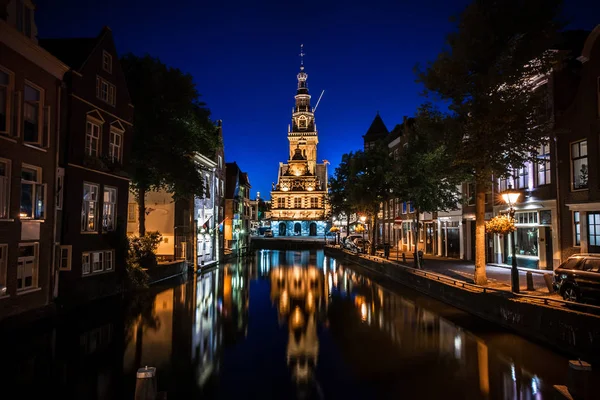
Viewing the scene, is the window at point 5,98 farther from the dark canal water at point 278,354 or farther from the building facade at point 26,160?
the dark canal water at point 278,354

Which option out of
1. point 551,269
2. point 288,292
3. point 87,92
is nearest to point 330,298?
point 288,292

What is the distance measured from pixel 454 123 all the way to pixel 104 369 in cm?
1664

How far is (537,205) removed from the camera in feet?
80.1

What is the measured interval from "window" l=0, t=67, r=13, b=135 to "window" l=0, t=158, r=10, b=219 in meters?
1.14

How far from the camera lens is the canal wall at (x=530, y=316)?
11023mm

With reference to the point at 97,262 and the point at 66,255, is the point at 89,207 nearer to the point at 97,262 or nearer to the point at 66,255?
the point at 97,262

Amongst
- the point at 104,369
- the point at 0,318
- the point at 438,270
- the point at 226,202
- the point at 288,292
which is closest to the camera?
the point at 104,369

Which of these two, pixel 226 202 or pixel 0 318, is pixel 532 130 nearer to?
pixel 0 318

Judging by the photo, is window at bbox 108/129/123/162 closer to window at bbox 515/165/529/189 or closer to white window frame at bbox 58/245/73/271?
white window frame at bbox 58/245/73/271

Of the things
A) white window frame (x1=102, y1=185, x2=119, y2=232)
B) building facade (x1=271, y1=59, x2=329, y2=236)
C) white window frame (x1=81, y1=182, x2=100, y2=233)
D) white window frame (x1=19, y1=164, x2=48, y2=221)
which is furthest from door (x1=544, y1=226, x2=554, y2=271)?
building facade (x1=271, y1=59, x2=329, y2=236)

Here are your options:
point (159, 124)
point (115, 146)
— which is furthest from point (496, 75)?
point (159, 124)

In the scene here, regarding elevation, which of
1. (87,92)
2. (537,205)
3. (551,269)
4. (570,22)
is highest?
(570,22)

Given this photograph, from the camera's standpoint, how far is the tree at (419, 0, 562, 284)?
17.4 m

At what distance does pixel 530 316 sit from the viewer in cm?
1354
